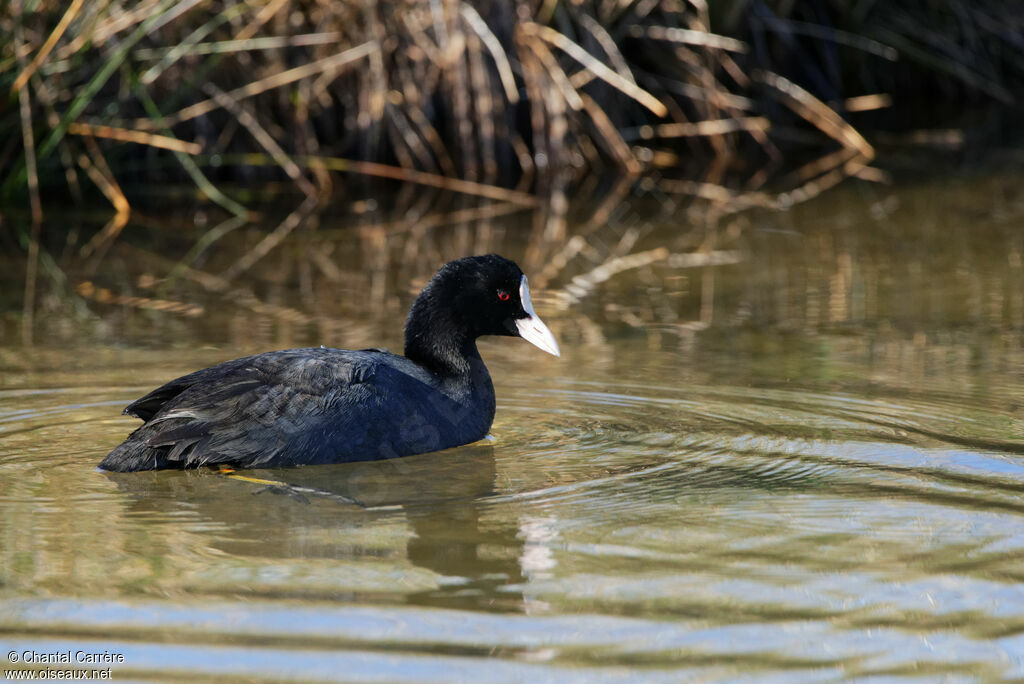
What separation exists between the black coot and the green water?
0.28 ft

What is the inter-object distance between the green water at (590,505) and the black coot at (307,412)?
85 mm

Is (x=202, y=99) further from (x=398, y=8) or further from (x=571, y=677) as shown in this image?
(x=571, y=677)

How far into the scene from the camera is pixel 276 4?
8.55m

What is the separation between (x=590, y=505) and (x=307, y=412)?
0.91 m

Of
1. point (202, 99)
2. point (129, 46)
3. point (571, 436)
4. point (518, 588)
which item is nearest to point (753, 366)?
point (571, 436)

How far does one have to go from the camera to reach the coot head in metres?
4.71

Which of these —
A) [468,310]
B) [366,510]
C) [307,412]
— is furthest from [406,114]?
[366,510]

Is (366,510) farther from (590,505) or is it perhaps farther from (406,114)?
(406,114)

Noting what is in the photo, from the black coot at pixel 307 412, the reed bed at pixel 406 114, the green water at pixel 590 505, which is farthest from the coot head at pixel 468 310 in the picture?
the reed bed at pixel 406 114

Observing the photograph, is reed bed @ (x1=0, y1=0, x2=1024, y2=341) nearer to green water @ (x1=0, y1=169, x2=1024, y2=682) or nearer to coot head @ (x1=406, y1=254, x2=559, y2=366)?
green water @ (x1=0, y1=169, x2=1024, y2=682)

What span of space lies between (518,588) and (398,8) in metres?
6.82

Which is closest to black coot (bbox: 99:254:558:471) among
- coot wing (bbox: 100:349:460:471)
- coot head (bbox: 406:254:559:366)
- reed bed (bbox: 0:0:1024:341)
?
coot wing (bbox: 100:349:460:471)

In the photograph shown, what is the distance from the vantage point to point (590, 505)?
3.64m

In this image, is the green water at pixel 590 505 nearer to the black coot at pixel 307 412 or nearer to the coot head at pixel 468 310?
the black coot at pixel 307 412
